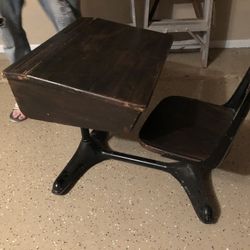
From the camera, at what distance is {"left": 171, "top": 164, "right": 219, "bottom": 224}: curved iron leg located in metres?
1.32

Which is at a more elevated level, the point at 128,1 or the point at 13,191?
the point at 128,1

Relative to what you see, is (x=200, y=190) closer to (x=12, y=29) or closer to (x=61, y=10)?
(x=61, y=10)

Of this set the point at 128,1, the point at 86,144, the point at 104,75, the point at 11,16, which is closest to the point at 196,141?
the point at 104,75

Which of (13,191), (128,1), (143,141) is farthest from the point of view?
(128,1)

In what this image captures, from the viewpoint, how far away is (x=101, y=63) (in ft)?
3.79

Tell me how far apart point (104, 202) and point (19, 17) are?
3.23 ft

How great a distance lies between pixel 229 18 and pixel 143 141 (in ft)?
5.02

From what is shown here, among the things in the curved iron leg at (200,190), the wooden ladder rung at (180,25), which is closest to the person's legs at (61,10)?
the wooden ladder rung at (180,25)

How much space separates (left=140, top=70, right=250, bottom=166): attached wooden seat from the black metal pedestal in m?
0.17

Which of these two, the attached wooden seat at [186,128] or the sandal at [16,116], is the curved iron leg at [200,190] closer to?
the attached wooden seat at [186,128]

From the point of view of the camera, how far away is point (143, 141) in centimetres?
121

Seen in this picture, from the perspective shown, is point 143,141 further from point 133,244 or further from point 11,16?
point 11,16

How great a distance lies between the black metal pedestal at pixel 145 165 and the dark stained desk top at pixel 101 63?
440mm

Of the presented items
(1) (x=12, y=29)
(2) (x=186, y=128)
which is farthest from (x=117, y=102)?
(1) (x=12, y=29)
